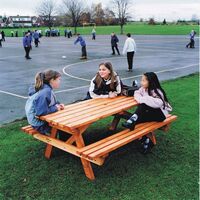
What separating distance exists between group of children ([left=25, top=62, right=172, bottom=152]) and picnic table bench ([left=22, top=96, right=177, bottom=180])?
12 cm

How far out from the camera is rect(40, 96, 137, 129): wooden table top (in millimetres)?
4953

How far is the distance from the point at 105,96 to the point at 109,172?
175cm

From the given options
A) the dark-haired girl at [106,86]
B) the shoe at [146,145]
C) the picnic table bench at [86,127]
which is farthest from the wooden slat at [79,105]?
the shoe at [146,145]

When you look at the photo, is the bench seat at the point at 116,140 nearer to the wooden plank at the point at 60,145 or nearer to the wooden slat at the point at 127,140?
the wooden slat at the point at 127,140

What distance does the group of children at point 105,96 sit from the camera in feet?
17.5

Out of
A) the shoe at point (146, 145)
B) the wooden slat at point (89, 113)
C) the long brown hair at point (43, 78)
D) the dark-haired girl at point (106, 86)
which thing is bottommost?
the shoe at point (146, 145)

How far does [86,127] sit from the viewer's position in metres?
5.11

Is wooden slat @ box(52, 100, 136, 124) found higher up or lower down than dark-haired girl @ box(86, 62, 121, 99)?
lower down

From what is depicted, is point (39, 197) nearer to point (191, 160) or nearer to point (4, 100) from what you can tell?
point (191, 160)

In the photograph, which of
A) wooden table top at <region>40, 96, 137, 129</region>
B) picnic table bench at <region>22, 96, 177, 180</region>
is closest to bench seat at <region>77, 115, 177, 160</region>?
picnic table bench at <region>22, 96, 177, 180</region>

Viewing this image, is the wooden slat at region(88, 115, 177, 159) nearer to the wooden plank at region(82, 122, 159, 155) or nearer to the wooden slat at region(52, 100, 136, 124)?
the wooden plank at region(82, 122, 159, 155)

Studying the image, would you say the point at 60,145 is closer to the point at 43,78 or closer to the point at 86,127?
the point at 86,127

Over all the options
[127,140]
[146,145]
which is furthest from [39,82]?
[146,145]

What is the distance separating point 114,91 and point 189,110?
2.65 m
